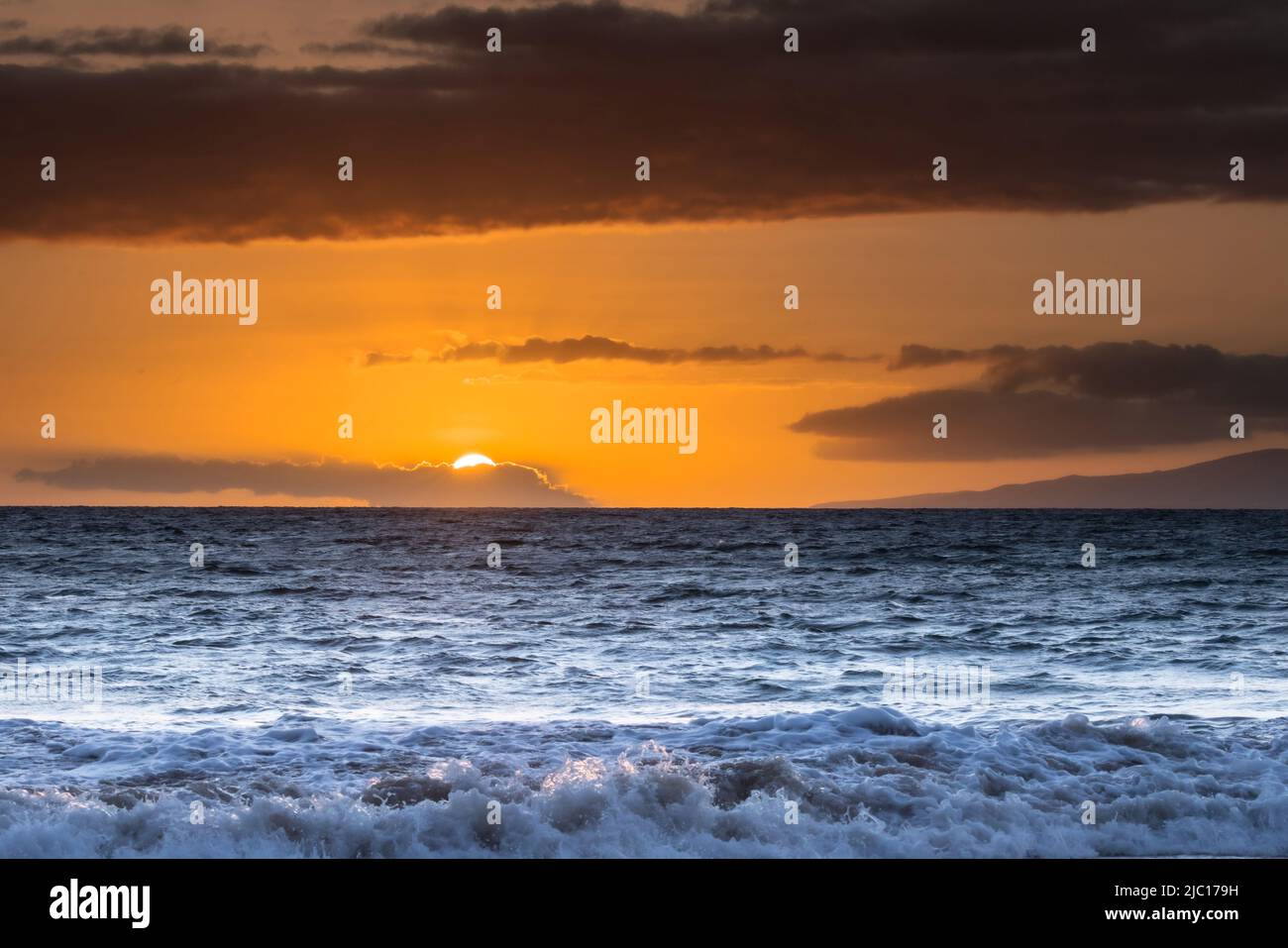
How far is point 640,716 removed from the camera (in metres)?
18.2

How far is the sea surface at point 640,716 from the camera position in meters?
12.2

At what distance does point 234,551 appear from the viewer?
56188mm

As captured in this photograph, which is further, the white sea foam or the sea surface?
the sea surface

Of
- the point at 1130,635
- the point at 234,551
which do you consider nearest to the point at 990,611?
the point at 1130,635

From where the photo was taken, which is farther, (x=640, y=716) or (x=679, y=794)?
(x=640, y=716)

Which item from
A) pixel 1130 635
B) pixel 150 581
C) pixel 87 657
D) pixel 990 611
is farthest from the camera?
pixel 150 581

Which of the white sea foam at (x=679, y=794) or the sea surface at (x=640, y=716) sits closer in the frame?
the white sea foam at (x=679, y=794)

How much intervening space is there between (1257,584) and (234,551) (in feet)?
142

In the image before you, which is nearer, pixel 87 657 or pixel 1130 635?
pixel 87 657

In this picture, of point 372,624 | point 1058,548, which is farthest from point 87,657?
point 1058,548

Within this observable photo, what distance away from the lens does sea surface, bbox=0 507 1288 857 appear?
40.1 ft

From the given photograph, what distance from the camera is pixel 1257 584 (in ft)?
141

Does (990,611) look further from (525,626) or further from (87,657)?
(87,657)
